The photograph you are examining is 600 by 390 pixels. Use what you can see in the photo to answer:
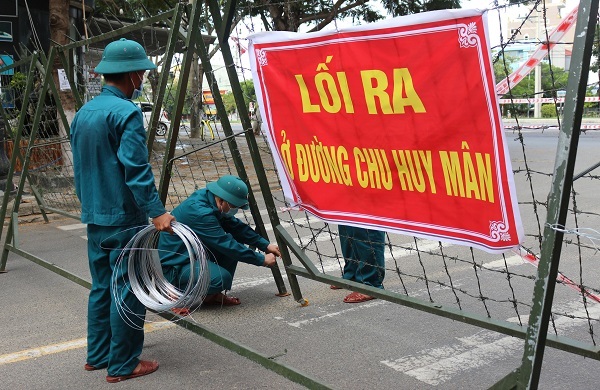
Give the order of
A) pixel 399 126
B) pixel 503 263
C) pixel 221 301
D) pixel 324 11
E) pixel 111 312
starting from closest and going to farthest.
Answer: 1. pixel 399 126
2. pixel 111 312
3. pixel 221 301
4. pixel 503 263
5. pixel 324 11

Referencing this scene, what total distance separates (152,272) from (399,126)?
6.09ft

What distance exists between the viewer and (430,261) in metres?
6.86

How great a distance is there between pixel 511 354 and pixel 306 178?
1625mm

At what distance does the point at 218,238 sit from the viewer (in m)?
5.04

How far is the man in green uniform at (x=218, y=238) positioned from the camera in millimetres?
5023

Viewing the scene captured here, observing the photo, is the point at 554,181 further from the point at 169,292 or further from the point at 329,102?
the point at 169,292

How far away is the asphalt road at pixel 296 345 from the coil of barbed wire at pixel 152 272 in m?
0.40

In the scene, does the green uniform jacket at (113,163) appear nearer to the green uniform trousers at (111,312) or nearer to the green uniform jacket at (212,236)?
the green uniform trousers at (111,312)

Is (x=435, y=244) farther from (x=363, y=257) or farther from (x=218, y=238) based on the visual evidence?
(x=218, y=238)

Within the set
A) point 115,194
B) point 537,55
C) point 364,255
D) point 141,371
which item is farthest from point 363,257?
point 537,55

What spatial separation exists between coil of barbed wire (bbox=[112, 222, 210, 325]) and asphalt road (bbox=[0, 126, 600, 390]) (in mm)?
402

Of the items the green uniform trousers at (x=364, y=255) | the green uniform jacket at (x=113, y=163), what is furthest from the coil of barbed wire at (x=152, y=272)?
the green uniform trousers at (x=364, y=255)

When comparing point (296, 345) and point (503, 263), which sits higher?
point (296, 345)

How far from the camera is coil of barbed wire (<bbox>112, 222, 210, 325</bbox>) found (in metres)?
4.06
